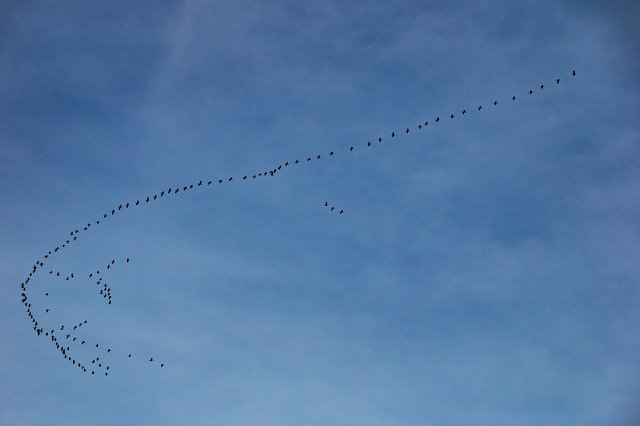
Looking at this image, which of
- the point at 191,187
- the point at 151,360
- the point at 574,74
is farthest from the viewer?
the point at 151,360

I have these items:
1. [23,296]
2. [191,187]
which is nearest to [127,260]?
[191,187]

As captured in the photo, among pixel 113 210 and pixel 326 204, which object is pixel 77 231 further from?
pixel 326 204

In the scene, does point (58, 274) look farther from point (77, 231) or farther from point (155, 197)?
point (155, 197)

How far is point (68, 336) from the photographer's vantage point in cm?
11869

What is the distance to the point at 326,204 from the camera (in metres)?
109

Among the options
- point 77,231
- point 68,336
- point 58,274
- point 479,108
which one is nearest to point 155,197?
point 77,231

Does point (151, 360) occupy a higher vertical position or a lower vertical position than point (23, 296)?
lower

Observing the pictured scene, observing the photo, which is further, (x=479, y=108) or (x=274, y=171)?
(x=274, y=171)

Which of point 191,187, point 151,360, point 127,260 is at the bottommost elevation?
point 151,360

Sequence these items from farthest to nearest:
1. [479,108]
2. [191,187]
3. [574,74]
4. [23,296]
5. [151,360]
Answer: [23,296]
[151,360]
[191,187]
[479,108]
[574,74]

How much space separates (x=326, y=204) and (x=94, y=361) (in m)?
52.1

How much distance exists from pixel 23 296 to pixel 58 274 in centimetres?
1054

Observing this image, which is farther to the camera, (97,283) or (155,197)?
(97,283)

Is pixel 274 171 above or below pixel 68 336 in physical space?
above
